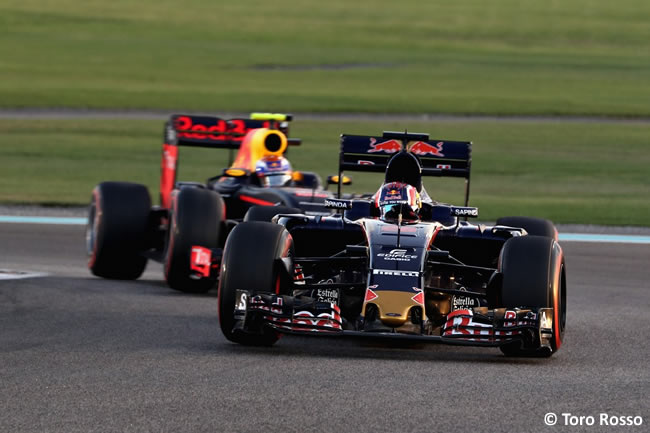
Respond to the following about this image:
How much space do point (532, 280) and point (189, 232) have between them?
4954mm

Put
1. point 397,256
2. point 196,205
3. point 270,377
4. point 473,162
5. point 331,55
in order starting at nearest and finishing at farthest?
point 270,377
point 397,256
point 196,205
point 473,162
point 331,55

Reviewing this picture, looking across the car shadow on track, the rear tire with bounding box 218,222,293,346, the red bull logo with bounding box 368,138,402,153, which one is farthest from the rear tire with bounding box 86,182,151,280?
the rear tire with bounding box 218,222,293,346

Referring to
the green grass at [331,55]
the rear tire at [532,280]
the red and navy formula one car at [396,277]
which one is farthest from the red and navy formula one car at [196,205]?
the green grass at [331,55]

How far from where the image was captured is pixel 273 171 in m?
15.8

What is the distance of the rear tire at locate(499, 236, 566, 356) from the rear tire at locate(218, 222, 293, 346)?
5.53 ft

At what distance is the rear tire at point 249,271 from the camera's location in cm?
946

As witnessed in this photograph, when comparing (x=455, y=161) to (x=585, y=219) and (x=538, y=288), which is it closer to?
(x=538, y=288)

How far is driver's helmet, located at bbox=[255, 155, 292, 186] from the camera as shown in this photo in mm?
15719

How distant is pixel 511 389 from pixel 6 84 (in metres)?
46.0

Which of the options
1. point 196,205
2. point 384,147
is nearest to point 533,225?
point 384,147

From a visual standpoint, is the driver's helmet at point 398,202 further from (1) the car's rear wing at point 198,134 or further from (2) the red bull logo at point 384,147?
(1) the car's rear wing at point 198,134

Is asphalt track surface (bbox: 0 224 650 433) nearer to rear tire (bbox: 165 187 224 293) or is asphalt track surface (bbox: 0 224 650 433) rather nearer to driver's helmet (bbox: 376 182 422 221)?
rear tire (bbox: 165 187 224 293)

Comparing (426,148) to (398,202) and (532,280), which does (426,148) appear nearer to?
(398,202)

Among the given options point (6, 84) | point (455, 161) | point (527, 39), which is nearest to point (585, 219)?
point (455, 161)
